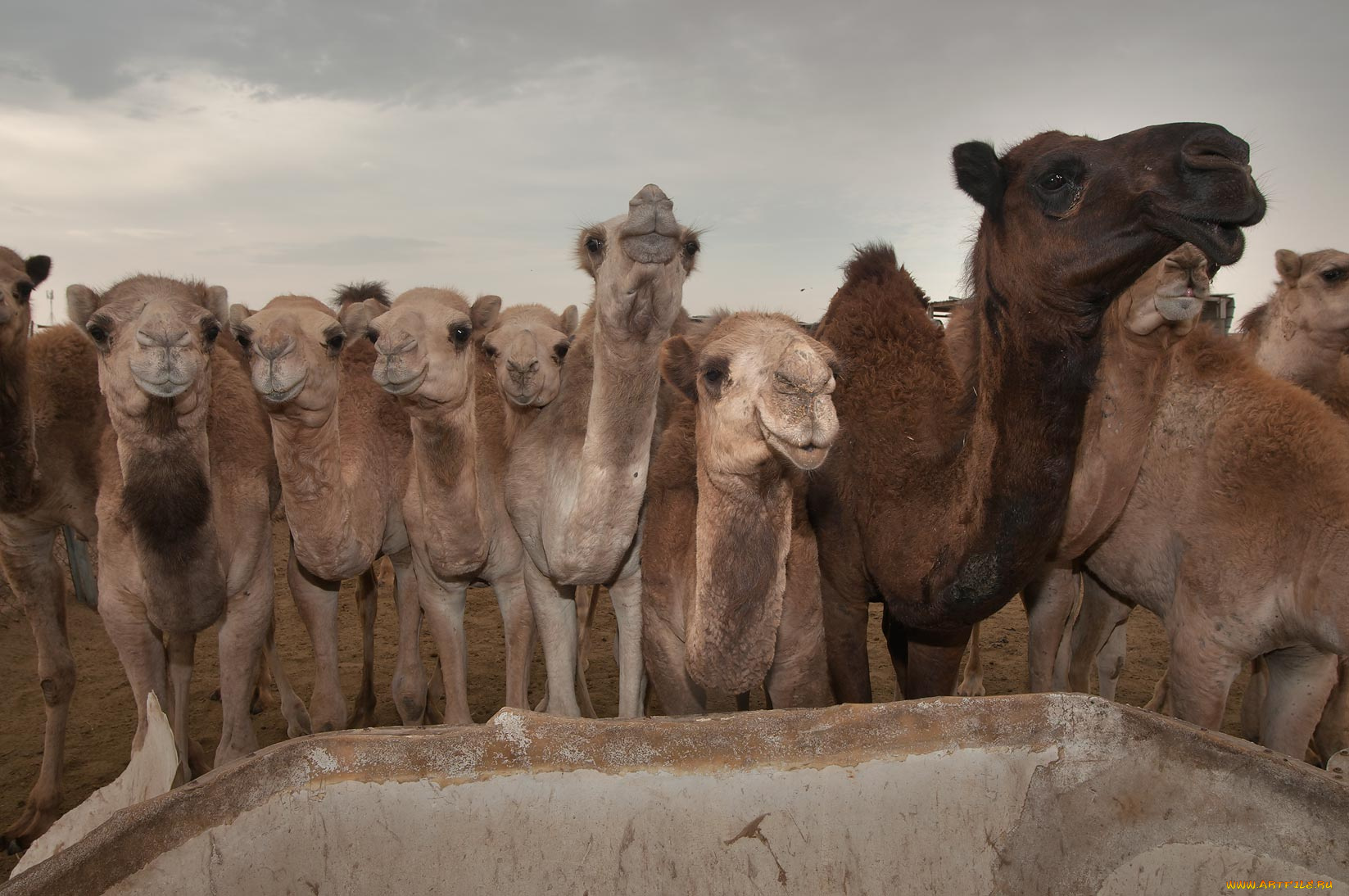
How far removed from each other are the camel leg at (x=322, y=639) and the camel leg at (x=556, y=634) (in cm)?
125

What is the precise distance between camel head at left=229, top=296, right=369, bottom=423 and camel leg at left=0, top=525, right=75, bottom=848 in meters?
2.22

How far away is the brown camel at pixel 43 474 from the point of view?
4973 mm

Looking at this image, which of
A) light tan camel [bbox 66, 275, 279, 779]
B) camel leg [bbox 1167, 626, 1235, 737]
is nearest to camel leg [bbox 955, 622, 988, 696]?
camel leg [bbox 1167, 626, 1235, 737]

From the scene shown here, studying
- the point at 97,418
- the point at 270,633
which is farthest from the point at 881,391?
the point at 97,418

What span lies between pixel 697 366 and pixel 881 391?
4.11ft

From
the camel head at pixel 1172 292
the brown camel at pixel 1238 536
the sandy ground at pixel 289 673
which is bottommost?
the sandy ground at pixel 289 673

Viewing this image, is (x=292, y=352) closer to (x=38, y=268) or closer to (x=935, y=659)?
(x=38, y=268)

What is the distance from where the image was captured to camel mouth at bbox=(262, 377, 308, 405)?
13.3ft

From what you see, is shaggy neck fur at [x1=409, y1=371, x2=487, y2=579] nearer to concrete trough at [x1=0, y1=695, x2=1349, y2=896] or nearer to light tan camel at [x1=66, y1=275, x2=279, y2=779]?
light tan camel at [x1=66, y1=275, x2=279, y2=779]

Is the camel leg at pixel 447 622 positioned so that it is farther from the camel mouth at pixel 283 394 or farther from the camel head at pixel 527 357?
the camel mouth at pixel 283 394

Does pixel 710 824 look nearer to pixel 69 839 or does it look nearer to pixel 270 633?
pixel 69 839

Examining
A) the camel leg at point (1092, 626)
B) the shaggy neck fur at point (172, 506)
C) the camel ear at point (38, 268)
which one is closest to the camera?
the shaggy neck fur at point (172, 506)

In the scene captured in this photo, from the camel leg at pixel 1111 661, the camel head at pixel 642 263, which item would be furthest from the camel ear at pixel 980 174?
the camel leg at pixel 1111 661

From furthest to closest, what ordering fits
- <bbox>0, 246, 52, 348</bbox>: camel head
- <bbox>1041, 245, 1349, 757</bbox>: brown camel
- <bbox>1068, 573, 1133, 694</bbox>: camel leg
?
<bbox>1068, 573, 1133, 694</bbox>: camel leg
<bbox>0, 246, 52, 348</bbox>: camel head
<bbox>1041, 245, 1349, 757</bbox>: brown camel
